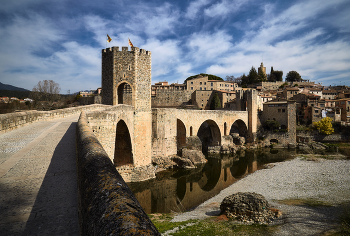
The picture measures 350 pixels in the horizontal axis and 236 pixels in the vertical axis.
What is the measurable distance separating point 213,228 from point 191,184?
27.9 ft

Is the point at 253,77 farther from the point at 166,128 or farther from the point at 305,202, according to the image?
the point at 305,202

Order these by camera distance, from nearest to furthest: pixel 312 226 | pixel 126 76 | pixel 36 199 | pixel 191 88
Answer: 1. pixel 36 199
2. pixel 312 226
3. pixel 126 76
4. pixel 191 88

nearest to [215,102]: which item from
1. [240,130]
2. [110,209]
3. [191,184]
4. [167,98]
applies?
[167,98]

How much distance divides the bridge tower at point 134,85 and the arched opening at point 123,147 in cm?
36

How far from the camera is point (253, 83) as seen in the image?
68188 mm

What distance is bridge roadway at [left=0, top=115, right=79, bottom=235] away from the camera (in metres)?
2.16

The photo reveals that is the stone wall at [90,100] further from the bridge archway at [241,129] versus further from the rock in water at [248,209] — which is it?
the rock in water at [248,209]

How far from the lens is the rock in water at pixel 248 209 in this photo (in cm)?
1028

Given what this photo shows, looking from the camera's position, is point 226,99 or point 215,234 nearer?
point 215,234

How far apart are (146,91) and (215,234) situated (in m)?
10.5

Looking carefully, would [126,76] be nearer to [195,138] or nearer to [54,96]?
[195,138]

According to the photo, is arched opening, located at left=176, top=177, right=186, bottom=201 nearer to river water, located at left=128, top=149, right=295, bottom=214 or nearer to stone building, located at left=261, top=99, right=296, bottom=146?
river water, located at left=128, top=149, right=295, bottom=214

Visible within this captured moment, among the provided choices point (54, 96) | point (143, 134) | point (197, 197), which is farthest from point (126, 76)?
point (54, 96)

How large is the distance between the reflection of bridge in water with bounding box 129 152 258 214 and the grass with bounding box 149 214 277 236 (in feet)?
11.6
